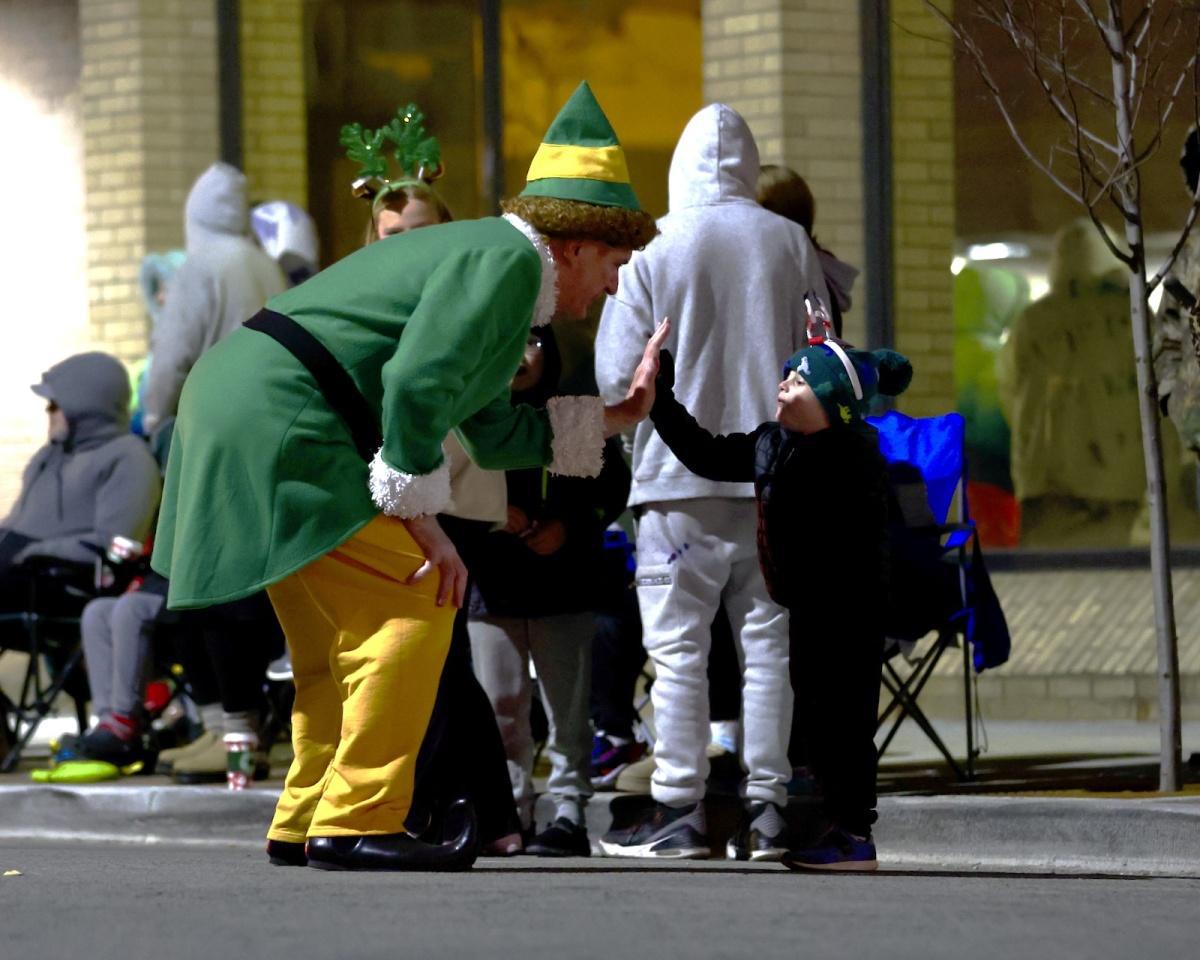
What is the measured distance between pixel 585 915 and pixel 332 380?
4.85 ft

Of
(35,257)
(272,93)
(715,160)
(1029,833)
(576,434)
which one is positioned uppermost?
(272,93)

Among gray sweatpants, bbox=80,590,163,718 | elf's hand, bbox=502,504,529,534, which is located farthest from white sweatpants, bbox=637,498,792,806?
gray sweatpants, bbox=80,590,163,718

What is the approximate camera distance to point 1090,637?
1114cm

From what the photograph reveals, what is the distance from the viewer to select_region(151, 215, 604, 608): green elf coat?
5.87m

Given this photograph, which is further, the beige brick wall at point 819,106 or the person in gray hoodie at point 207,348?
the beige brick wall at point 819,106

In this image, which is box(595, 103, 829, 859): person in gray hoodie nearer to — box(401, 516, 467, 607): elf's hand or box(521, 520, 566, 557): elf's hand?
box(521, 520, 566, 557): elf's hand

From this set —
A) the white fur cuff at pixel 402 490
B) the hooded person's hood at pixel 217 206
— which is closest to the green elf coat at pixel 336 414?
the white fur cuff at pixel 402 490

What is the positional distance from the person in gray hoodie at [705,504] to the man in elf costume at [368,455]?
3.85 ft

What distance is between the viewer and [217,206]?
33.2 ft

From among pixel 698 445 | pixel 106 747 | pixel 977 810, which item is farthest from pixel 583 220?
pixel 106 747

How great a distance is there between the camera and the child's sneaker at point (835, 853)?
6.55 meters

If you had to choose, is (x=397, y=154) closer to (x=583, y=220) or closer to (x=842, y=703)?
(x=583, y=220)

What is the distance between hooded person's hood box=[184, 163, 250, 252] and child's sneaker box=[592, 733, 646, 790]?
104 inches

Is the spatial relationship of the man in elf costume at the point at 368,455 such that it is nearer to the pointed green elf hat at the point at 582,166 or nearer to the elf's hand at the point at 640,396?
the pointed green elf hat at the point at 582,166
